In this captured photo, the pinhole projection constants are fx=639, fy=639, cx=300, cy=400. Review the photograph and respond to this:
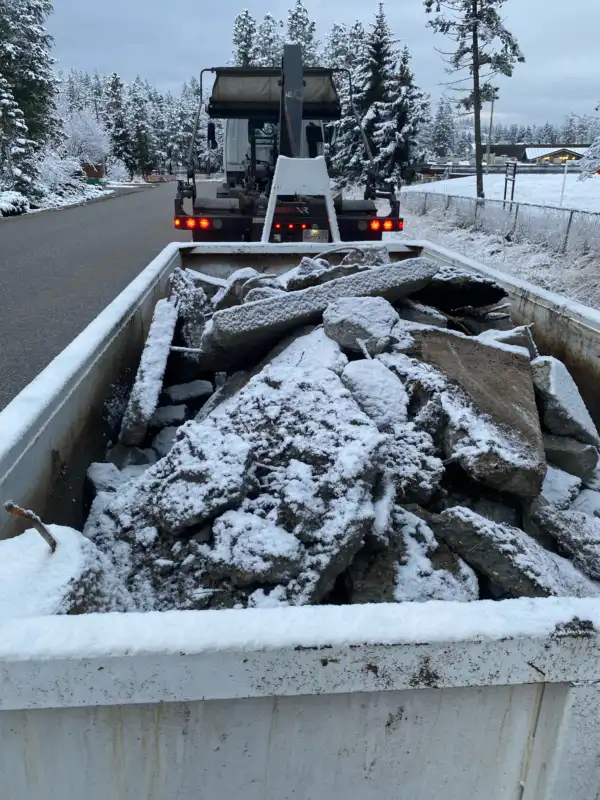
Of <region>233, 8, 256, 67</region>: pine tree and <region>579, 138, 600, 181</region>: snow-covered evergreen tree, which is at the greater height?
<region>233, 8, 256, 67</region>: pine tree

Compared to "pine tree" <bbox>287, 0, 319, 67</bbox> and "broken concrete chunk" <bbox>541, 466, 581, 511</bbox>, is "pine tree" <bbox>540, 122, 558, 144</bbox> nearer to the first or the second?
"pine tree" <bbox>287, 0, 319, 67</bbox>

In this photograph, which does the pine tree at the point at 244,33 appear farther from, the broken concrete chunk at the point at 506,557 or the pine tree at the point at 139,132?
the broken concrete chunk at the point at 506,557

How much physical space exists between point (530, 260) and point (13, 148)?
82.2 feet

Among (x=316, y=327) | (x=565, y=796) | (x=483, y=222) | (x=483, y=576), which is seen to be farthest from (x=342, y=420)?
(x=483, y=222)

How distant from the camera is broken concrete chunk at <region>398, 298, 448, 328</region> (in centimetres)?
338

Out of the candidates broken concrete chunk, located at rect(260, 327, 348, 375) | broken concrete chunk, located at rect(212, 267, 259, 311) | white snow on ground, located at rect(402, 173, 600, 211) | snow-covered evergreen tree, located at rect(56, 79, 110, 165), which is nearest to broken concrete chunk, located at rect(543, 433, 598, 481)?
broken concrete chunk, located at rect(260, 327, 348, 375)

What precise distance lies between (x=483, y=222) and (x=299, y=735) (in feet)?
59.7

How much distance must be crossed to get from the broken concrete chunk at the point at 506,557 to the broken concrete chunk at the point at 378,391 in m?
0.54

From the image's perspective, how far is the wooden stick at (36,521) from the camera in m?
1.37

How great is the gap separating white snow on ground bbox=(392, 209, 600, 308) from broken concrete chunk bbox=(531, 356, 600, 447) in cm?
583

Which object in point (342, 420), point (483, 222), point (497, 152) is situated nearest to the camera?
point (342, 420)

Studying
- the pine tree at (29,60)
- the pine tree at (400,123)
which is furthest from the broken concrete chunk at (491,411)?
the pine tree at (29,60)

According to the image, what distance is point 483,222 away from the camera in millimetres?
17750

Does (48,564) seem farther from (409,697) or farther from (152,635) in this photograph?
(409,697)
